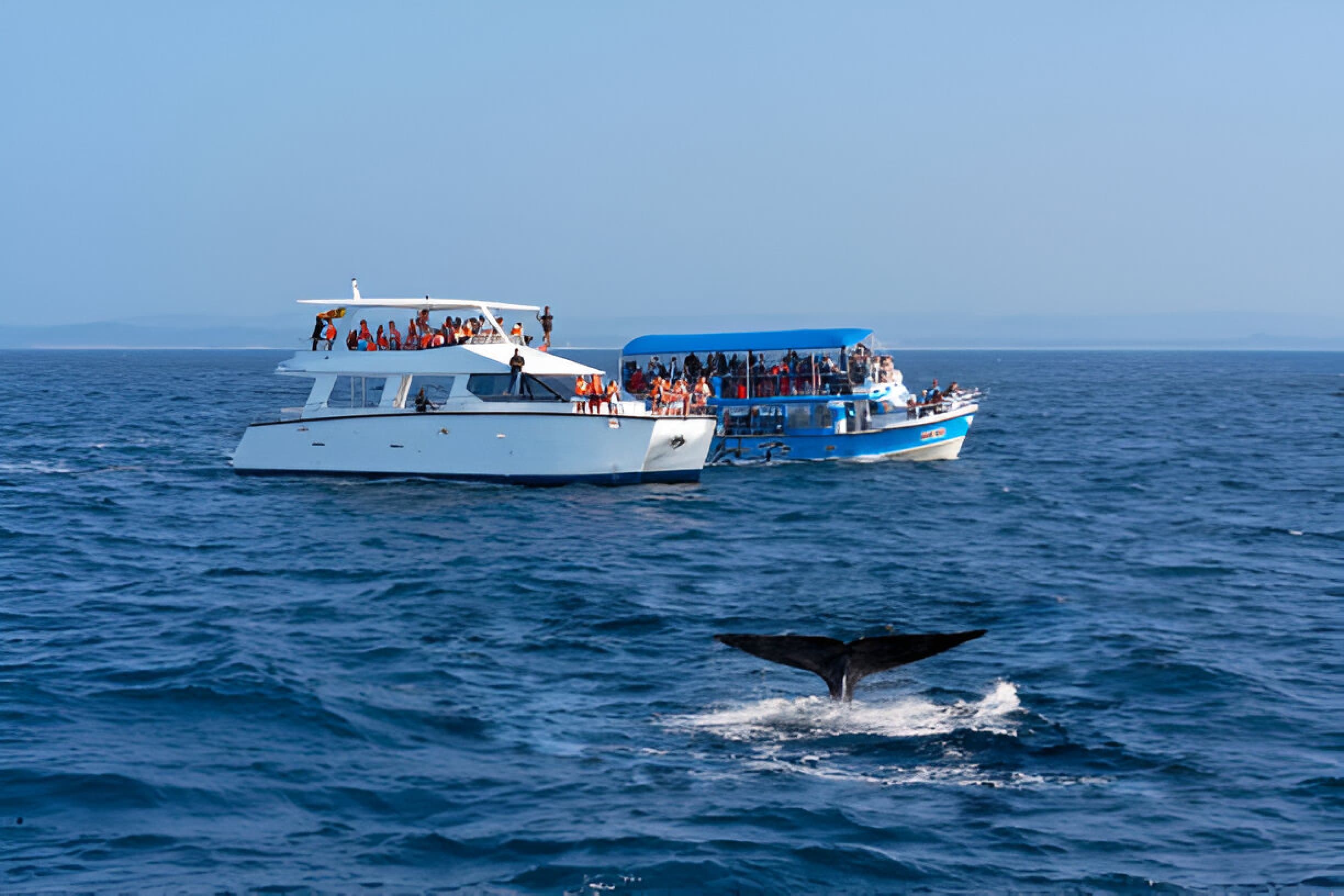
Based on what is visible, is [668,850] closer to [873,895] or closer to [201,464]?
[873,895]

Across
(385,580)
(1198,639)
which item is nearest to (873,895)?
(1198,639)

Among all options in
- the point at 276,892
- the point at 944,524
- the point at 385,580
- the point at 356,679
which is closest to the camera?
the point at 276,892

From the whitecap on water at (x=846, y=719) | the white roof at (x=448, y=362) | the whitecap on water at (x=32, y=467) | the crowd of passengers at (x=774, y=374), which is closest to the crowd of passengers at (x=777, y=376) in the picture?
the crowd of passengers at (x=774, y=374)

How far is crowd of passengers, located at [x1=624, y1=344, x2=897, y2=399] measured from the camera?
157 ft

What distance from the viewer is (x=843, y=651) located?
15.2 metres

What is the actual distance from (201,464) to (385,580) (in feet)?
76.1

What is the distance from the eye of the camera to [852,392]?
47688 mm

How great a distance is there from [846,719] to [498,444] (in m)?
22.5

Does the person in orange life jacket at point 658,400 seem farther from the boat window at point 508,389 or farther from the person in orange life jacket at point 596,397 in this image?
the boat window at point 508,389

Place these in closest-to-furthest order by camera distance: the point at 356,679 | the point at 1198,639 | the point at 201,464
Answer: the point at 356,679
the point at 1198,639
the point at 201,464

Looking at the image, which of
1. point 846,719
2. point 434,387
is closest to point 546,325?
point 846,719

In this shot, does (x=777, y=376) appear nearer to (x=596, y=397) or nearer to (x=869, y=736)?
(x=596, y=397)

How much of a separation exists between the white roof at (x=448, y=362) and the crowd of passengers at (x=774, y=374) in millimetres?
9544

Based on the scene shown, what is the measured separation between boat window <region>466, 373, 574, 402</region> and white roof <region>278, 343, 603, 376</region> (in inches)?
7.8
